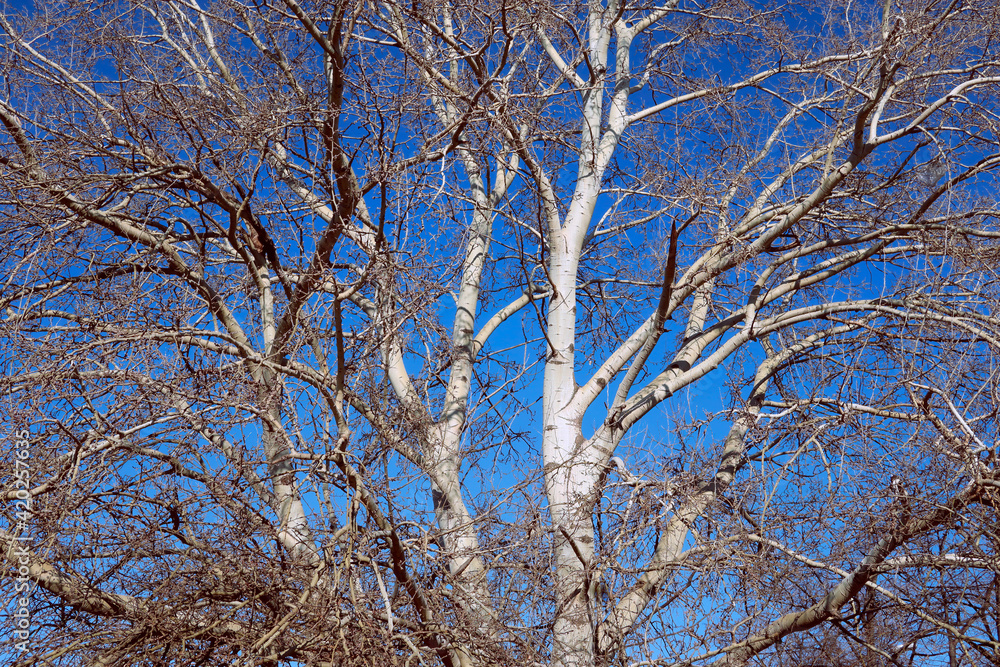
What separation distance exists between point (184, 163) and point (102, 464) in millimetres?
1825

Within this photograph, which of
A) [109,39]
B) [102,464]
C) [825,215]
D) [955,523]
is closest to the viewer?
[102,464]

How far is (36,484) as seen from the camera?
14.1ft

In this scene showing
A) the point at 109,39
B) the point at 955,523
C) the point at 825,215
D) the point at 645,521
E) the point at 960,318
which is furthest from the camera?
the point at 825,215

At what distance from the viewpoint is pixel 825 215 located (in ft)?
22.1

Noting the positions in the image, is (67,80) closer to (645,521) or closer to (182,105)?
(182,105)

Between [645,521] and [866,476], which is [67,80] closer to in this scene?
[645,521]

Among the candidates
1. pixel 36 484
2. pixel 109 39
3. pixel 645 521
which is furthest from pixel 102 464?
pixel 109 39

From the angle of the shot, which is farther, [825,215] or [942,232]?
[825,215]

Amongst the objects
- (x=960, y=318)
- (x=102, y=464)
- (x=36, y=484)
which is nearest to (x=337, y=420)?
(x=102, y=464)

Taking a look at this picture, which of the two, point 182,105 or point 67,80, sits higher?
point 67,80

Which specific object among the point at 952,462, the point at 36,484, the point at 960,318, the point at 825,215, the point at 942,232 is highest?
the point at 825,215

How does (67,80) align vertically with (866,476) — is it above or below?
above

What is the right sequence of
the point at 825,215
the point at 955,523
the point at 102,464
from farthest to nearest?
the point at 825,215, the point at 955,523, the point at 102,464

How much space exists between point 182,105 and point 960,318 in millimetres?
5307
